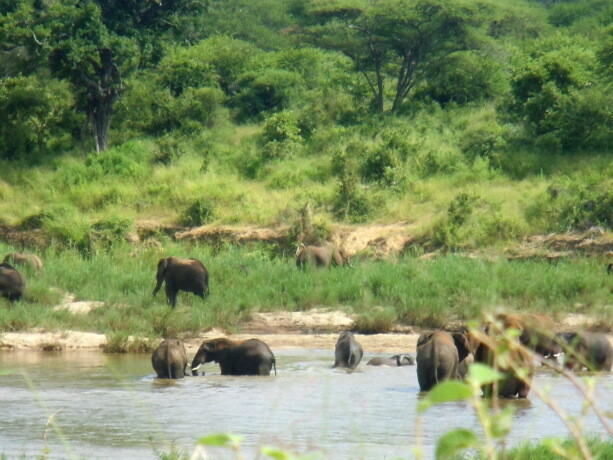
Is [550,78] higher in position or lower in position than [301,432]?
higher

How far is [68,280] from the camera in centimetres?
1673

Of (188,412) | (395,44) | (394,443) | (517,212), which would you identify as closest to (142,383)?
(188,412)

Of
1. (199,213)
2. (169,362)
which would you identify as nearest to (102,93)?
(199,213)

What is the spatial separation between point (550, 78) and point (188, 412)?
57.5ft

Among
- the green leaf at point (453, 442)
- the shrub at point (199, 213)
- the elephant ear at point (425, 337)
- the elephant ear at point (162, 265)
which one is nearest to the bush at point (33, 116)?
the shrub at point (199, 213)

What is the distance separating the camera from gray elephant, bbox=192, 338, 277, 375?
37.7ft

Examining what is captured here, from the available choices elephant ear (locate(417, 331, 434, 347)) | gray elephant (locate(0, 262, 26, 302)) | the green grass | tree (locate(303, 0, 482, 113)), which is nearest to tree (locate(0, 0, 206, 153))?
tree (locate(303, 0, 482, 113))

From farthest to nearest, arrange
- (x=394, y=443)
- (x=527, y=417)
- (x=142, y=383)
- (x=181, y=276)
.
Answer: (x=181, y=276), (x=142, y=383), (x=527, y=417), (x=394, y=443)

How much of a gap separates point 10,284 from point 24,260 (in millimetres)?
2024

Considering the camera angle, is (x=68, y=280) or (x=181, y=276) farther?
(x=68, y=280)

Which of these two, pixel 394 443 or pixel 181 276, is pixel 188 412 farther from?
pixel 181 276

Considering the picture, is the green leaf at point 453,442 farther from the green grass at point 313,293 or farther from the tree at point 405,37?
the tree at point 405,37

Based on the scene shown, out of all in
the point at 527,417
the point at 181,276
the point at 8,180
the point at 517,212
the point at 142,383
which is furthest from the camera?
the point at 8,180

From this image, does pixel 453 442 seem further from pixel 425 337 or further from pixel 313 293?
pixel 313 293
